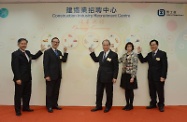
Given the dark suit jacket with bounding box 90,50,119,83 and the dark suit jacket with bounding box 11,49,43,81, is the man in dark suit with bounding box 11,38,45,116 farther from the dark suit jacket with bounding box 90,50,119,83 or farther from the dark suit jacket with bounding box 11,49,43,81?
the dark suit jacket with bounding box 90,50,119,83

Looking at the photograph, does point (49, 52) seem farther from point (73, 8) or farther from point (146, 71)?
point (146, 71)

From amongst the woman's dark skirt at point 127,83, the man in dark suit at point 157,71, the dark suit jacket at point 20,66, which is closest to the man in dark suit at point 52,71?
the dark suit jacket at point 20,66

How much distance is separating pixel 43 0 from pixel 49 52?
1170 mm

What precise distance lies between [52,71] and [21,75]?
610 mm

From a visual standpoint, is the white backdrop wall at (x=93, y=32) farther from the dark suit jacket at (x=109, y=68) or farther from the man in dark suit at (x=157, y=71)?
the dark suit jacket at (x=109, y=68)

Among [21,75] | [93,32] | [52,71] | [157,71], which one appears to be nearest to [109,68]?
[93,32]

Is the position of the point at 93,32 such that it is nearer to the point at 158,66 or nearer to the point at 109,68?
the point at 109,68

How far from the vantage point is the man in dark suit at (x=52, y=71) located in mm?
4230

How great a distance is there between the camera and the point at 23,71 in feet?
13.3

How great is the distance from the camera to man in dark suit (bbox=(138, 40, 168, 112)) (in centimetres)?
431

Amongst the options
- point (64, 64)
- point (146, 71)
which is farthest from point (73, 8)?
point (146, 71)

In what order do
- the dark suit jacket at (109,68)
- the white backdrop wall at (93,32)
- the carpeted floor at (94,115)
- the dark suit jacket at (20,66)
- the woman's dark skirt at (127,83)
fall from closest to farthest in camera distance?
the carpeted floor at (94,115) < the dark suit jacket at (20,66) < the dark suit jacket at (109,68) < the woman's dark skirt at (127,83) < the white backdrop wall at (93,32)

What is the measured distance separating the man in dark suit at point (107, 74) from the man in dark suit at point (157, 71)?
788 millimetres

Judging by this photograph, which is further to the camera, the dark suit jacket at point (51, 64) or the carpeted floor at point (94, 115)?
the dark suit jacket at point (51, 64)
